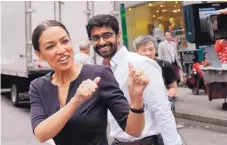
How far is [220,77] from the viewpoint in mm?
8102

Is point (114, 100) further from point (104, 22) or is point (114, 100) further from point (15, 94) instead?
point (15, 94)

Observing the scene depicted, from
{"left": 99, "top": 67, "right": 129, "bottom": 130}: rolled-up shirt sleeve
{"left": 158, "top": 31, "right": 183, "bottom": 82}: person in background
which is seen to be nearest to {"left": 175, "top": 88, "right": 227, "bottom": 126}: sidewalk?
{"left": 158, "top": 31, "right": 183, "bottom": 82}: person in background

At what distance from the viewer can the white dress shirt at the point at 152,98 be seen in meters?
2.41

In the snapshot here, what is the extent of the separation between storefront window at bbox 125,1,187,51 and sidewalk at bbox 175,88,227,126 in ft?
15.8

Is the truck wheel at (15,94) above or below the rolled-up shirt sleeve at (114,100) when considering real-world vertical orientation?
below

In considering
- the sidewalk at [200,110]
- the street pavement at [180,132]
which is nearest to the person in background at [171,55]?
the sidewalk at [200,110]

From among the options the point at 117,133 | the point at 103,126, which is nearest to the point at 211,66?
the point at 117,133

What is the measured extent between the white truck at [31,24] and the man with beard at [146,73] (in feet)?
22.8

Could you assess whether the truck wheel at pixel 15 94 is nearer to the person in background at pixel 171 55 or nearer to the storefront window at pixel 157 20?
the person in background at pixel 171 55

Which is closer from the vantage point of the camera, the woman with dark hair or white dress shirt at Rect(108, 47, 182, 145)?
the woman with dark hair

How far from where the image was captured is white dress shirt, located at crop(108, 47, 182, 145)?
2.41 meters

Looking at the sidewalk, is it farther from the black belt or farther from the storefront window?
the black belt

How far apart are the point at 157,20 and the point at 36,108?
52.0ft

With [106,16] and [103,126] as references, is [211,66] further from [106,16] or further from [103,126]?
[103,126]
